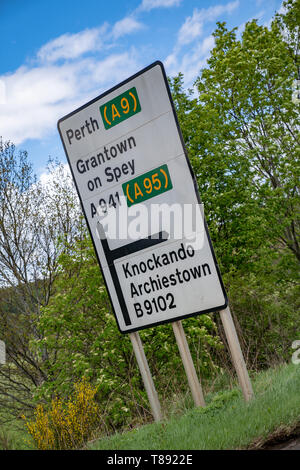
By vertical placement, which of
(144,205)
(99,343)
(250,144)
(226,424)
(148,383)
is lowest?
(226,424)

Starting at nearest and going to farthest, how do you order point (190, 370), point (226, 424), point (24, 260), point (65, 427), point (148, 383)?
point (226, 424)
point (65, 427)
point (190, 370)
point (148, 383)
point (24, 260)

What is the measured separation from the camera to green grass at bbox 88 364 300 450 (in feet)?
13.5

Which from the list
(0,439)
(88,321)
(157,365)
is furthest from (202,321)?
(0,439)

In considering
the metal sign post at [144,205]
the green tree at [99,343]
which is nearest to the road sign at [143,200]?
the metal sign post at [144,205]

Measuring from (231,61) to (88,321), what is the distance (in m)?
14.5

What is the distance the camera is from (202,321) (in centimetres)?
1084

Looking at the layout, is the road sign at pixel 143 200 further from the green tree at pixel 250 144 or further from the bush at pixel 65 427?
the green tree at pixel 250 144

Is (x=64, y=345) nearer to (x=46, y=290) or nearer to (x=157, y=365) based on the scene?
(x=157, y=365)

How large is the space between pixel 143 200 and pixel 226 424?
112 inches

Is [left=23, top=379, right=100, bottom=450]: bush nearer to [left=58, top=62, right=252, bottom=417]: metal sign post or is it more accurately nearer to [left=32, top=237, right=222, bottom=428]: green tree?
[left=58, top=62, right=252, bottom=417]: metal sign post

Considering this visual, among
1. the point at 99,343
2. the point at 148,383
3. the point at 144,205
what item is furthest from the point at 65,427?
the point at 99,343

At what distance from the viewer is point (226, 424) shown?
444 cm

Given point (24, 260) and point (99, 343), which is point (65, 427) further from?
point (24, 260)

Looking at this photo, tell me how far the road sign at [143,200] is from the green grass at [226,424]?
42.6 inches
